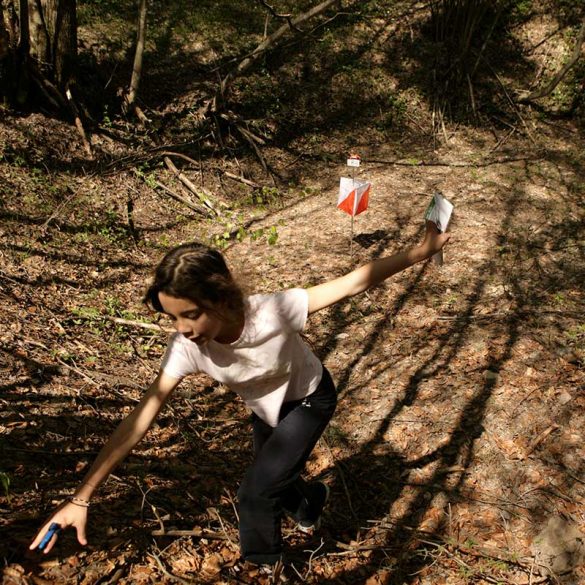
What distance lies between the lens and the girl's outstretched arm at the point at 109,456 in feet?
6.41

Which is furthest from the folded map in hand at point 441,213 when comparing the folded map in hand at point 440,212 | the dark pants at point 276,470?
the dark pants at point 276,470

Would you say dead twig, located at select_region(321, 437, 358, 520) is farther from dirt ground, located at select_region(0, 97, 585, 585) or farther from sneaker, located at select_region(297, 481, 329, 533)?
sneaker, located at select_region(297, 481, 329, 533)

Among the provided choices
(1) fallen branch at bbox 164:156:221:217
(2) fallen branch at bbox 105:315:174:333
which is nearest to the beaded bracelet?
(2) fallen branch at bbox 105:315:174:333

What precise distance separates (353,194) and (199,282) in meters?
4.93

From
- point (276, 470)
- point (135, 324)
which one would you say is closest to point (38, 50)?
point (135, 324)

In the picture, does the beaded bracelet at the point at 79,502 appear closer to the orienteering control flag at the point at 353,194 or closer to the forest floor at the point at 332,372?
the forest floor at the point at 332,372

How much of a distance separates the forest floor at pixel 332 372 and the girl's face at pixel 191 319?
1.40 ft

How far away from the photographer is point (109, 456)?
2061mm

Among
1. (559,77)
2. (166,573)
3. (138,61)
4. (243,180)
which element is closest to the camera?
(166,573)

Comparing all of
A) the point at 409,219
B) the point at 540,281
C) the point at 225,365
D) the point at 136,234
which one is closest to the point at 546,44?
the point at 409,219

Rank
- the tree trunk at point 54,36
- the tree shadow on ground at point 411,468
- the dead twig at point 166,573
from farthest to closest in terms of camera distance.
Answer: the tree trunk at point 54,36, the tree shadow on ground at point 411,468, the dead twig at point 166,573

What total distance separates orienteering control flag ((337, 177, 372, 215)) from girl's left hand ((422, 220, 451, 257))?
168 inches

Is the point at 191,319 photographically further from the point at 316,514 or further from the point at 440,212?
the point at 316,514

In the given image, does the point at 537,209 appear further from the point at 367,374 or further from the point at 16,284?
the point at 16,284
